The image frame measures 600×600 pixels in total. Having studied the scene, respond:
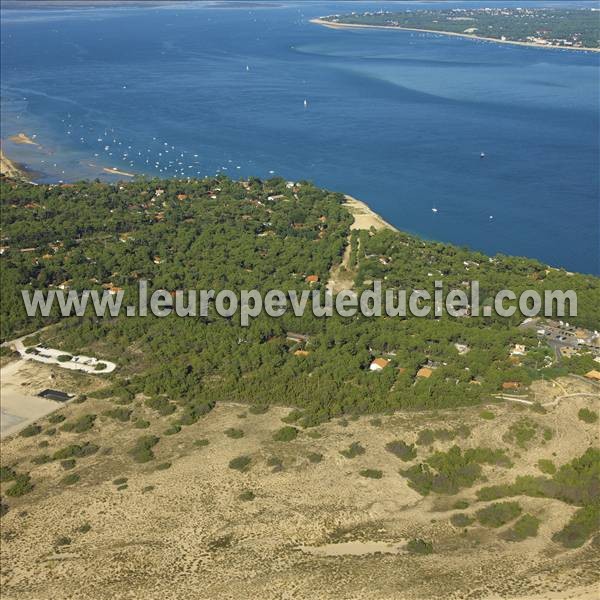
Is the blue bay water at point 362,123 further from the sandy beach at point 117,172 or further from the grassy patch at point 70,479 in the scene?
the grassy patch at point 70,479

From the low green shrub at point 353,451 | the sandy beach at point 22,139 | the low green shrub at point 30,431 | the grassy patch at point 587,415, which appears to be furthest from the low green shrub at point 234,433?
the sandy beach at point 22,139

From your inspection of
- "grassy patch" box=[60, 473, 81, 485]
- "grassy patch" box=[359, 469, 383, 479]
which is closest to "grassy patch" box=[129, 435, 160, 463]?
"grassy patch" box=[60, 473, 81, 485]

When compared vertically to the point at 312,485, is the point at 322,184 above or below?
above

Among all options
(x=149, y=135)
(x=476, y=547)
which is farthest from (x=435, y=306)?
(x=149, y=135)

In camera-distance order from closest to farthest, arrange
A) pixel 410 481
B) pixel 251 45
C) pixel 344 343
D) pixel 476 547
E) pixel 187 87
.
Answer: pixel 476 547 < pixel 410 481 < pixel 344 343 < pixel 187 87 < pixel 251 45

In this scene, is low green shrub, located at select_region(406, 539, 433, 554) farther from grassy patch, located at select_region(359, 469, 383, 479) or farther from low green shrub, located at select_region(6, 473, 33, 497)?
low green shrub, located at select_region(6, 473, 33, 497)

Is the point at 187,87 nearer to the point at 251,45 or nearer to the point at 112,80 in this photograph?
the point at 112,80
